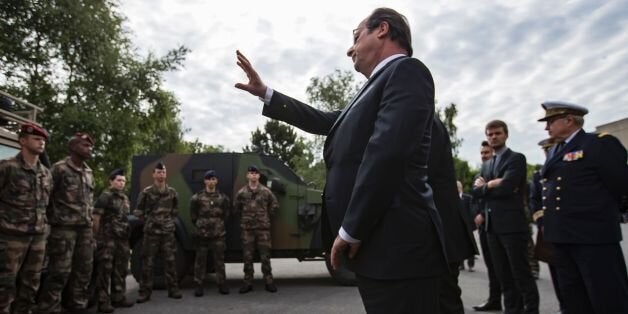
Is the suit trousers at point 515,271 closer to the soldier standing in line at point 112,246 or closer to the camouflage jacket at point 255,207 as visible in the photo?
the camouflage jacket at point 255,207

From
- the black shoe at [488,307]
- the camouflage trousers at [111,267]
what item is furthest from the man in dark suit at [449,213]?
the camouflage trousers at [111,267]

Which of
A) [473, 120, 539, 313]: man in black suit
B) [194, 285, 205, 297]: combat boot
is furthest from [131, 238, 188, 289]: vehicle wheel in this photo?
[473, 120, 539, 313]: man in black suit

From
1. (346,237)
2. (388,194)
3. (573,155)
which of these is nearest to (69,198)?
(346,237)

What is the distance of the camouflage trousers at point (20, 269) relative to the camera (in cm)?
404

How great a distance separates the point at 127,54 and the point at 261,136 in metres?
27.8

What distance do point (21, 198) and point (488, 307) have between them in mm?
4776

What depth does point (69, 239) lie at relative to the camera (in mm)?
4758

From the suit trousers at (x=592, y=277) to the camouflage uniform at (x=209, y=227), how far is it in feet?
15.4

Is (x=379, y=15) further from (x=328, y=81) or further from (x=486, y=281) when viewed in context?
(x=328, y=81)

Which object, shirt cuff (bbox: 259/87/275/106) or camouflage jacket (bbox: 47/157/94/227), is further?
camouflage jacket (bbox: 47/157/94/227)

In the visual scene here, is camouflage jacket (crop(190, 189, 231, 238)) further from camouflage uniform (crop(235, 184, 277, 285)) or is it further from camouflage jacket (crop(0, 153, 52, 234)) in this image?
camouflage jacket (crop(0, 153, 52, 234))

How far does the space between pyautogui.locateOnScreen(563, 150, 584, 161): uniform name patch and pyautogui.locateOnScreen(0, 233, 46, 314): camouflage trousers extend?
4.60 meters

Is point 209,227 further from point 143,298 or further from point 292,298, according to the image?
point 292,298

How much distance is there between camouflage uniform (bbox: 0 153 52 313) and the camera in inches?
161
